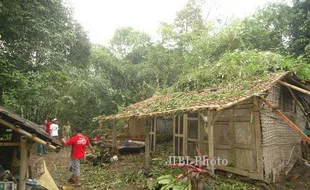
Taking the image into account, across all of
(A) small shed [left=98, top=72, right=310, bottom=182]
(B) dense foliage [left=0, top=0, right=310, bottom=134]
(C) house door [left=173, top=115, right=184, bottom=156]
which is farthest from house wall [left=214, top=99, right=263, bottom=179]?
(C) house door [left=173, top=115, right=184, bottom=156]

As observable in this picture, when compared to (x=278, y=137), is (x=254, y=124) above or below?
above

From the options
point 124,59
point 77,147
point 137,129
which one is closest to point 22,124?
point 77,147

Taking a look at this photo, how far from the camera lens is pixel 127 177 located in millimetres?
8664

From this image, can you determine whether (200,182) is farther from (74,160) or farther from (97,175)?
(97,175)

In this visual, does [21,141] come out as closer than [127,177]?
Yes

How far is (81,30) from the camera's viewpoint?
55.3ft

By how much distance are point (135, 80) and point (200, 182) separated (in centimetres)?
1672

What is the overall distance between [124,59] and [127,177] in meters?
17.2

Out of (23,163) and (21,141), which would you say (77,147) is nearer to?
(23,163)

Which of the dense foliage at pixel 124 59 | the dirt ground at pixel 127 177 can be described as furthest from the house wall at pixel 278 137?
the dense foliage at pixel 124 59

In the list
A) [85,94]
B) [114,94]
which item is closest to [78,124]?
[85,94]

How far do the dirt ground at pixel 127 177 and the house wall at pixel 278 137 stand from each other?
0.37m

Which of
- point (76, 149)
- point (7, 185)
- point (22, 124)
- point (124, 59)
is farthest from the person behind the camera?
point (124, 59)

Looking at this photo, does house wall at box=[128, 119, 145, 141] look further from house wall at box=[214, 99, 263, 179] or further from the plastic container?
the plastic container
